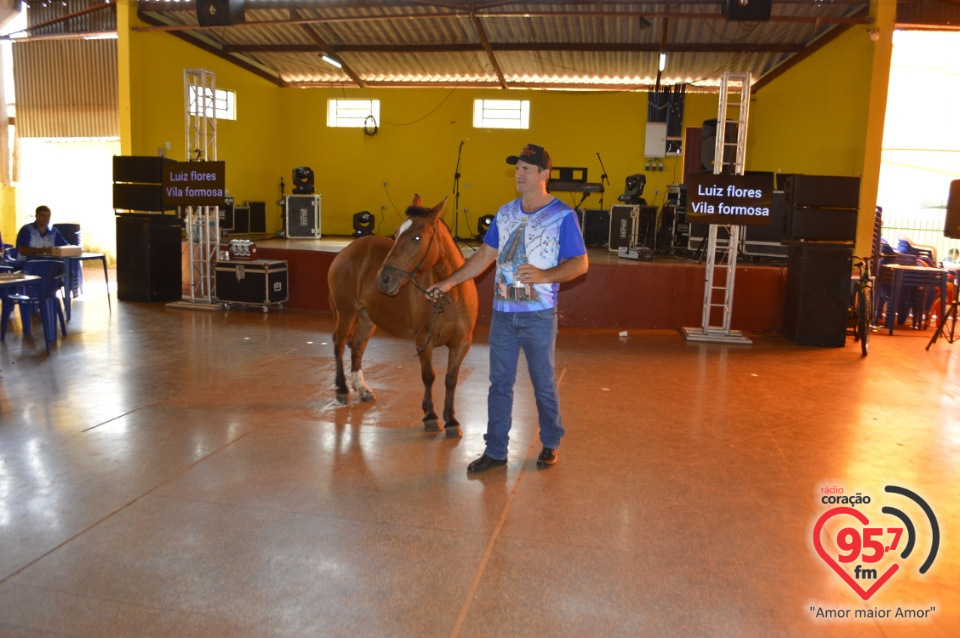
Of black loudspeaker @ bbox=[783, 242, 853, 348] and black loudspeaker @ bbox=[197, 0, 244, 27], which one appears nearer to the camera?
black loudspeaker @ bbox=[783, 242, 853, 348]

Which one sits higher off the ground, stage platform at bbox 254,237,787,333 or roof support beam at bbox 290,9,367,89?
roof support beam at bbox 290,9,367,89

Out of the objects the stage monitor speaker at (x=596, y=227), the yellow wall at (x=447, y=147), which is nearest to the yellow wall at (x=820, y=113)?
the yellow wall at (x=447, y=147)

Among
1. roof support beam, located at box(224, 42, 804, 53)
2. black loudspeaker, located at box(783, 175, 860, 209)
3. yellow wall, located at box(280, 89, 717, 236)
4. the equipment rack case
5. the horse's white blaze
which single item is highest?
roof support beam, located at box(224, 42, 804, 53)

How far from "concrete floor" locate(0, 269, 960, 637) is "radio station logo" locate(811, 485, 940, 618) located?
3 centimetres

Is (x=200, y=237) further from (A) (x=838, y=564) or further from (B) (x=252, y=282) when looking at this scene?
(A) (x=838, y=564)

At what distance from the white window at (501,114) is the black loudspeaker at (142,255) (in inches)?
341

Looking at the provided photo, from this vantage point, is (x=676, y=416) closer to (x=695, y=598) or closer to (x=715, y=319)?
(x=695, y=598)

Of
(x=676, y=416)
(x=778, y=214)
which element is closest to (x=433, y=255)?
(x=676, y=416)

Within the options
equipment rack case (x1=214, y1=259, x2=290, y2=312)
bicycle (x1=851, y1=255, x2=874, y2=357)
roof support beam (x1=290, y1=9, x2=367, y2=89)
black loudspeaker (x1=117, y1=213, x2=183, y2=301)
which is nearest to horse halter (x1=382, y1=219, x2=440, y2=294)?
bicycle (x1=851, y1=255, x2=874, y2=357)

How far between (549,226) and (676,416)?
2.32 metres

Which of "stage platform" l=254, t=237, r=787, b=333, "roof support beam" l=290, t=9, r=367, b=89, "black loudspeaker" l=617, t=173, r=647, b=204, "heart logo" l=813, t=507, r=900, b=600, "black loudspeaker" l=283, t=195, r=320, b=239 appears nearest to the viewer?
"heart logo" l=813, t=507, r=900, b=600

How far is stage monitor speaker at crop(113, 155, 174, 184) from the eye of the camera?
408 inches

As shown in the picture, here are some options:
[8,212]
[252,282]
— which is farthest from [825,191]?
[8,212]

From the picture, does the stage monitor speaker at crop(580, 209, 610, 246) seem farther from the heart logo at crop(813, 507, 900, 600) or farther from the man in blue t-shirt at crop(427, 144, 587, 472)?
the heart logo at crop(813, 507, 900, 600)
